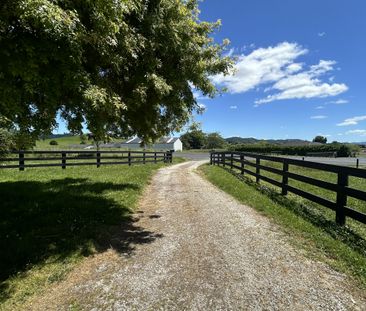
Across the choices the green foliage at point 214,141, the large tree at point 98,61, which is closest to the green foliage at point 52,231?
the large tree at point 98,61

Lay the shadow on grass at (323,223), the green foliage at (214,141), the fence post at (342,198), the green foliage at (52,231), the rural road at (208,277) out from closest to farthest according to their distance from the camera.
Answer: the rural road at (208,277), the green foliage at (52,231), the shadow on grass at (323,223), the fence post at (342,198), the green foliage at (214,141)

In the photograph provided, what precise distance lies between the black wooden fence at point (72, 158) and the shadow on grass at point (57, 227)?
6100 mm

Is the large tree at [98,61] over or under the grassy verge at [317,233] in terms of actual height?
over

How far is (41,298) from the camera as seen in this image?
394cm

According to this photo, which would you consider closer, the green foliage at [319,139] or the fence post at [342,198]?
the fence post at [342,198]

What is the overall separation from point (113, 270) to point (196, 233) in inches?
85.5

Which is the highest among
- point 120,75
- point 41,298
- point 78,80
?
point 120,75

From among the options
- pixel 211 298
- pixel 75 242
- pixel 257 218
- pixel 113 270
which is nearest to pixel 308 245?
pixel 257 218

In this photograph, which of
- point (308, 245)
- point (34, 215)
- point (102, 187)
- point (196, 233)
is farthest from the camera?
point (102, 187)

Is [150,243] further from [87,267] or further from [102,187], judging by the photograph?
[102,187]

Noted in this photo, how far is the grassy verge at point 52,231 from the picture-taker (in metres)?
4.44

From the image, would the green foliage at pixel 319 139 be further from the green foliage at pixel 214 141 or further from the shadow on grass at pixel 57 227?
the shadow on grass at pixel 57 227

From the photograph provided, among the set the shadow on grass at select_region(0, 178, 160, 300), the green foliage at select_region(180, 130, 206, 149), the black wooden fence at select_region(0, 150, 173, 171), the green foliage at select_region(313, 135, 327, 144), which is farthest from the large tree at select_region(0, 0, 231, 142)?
the green foliage at select_region(313, 135, 327, 144)

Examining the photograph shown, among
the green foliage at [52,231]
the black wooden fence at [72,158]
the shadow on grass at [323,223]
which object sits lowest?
the green foliage at [52,231]
